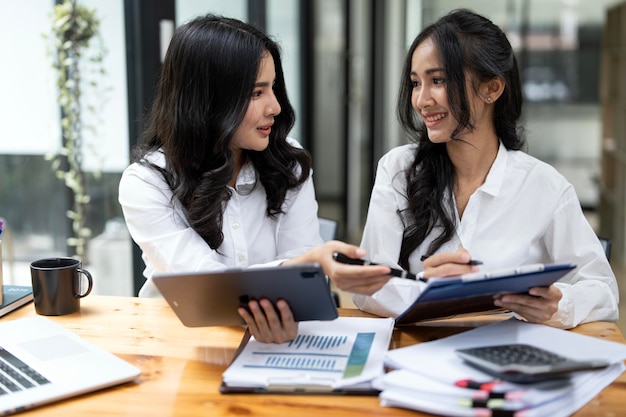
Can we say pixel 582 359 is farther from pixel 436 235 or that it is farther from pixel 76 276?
pixel 76 276

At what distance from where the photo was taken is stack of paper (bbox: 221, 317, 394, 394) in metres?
1.21

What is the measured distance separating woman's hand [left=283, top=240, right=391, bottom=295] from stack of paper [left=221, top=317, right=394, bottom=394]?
10 cm

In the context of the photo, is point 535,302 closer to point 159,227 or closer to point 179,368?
point 179,368

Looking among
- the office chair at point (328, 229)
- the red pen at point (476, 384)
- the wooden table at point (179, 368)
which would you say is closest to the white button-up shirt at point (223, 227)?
the wooden table at point (179, 368)

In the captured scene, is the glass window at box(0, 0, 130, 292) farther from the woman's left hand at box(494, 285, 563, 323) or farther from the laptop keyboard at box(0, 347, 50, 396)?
the woman's left hand at box(494, 285, 563, 323)

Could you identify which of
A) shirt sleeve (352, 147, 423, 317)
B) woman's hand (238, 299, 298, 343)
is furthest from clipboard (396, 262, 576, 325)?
shirt sleeve (352, 147, 423, 317)

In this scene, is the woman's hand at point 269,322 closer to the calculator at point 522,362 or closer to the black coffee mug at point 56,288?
the calculator at point 522,362

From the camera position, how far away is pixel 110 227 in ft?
10.2

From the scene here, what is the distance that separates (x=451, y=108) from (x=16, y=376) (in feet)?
3.69

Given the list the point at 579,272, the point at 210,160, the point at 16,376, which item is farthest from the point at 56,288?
the point at 579,272

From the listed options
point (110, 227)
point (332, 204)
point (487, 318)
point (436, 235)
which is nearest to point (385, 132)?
point (332, 204)

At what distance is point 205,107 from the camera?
5.94 feet

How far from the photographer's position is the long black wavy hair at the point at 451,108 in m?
1.81

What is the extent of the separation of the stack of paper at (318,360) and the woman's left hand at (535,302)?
23cm
